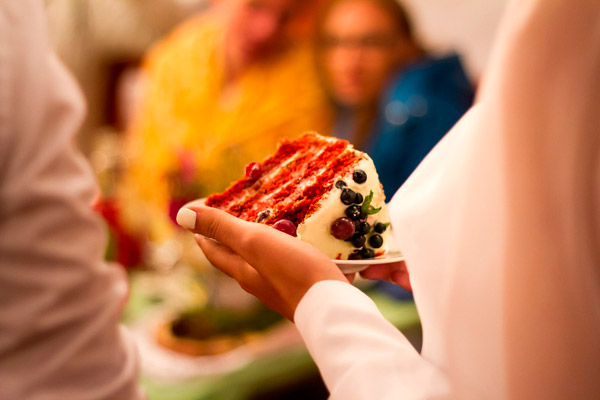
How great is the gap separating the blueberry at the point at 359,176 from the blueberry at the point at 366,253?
0.06m

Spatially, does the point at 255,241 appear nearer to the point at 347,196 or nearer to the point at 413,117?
the point at 347,196

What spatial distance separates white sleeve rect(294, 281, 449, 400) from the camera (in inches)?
17.8

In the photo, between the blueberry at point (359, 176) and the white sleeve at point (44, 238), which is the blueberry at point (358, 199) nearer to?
the blueberry at point (359, 176)

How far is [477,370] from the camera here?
434 millimetres

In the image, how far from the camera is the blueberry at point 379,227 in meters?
0.50

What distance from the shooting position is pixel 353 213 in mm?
500

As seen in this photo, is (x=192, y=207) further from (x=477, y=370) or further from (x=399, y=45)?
(x=399, y=45)

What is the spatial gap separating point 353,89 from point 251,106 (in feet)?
1.39

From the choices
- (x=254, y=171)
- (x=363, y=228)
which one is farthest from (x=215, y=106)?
(x=363, y=228)

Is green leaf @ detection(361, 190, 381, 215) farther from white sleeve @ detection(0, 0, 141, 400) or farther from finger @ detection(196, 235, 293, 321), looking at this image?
white sleeve @ detection(0, 0, 141, 400)

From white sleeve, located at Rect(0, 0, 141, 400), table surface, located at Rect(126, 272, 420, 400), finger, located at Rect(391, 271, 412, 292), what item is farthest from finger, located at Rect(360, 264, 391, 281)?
table surface, located at Rect(126, 272, 420, 400)

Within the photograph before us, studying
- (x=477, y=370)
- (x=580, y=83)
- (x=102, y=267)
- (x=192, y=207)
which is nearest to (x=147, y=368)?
(x=102, y=267)

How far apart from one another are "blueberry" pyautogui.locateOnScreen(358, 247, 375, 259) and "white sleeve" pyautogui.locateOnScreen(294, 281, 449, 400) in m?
0.03

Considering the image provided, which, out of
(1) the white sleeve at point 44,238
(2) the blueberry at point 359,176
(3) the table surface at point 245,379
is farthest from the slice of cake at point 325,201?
(3) the table surface at point 245,379
